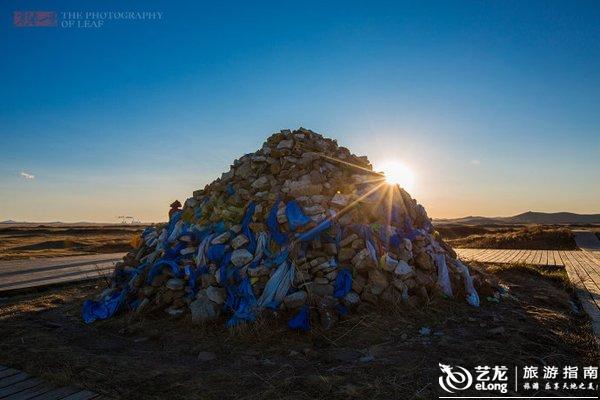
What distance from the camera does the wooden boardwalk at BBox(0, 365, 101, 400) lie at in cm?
377

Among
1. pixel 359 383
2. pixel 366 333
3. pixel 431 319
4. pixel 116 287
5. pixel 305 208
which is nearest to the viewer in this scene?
pixel 359 383

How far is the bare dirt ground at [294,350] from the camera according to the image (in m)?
3.97

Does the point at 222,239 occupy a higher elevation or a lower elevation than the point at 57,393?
higher

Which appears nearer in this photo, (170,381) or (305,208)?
(170,381)

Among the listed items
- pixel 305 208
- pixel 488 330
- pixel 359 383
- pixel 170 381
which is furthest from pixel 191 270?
pixel 488 330

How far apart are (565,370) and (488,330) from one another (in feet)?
4.74

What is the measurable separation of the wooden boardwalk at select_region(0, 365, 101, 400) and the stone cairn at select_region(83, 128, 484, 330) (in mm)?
2298

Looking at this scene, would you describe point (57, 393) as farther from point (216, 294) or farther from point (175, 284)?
point (175, 284)

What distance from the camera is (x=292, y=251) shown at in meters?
6.32

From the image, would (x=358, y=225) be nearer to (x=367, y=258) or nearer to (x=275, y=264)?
(x=367, y=258)

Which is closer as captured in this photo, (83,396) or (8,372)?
(83,396)

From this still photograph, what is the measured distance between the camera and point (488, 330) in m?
5.60

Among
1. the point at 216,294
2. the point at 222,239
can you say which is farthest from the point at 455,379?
the point at 222,239

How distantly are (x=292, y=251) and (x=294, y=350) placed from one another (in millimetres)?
1762
